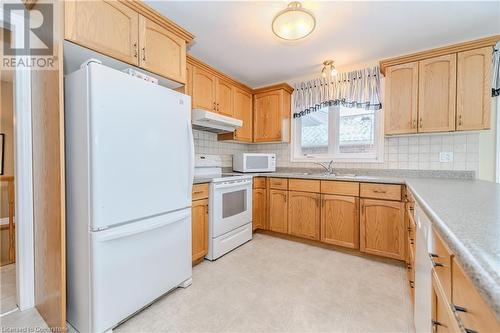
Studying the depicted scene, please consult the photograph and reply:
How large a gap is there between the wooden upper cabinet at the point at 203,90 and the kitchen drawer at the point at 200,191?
0.94m

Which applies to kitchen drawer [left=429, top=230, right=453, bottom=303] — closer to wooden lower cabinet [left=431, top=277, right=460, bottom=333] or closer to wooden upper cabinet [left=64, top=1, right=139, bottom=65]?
wooden lower cabinet [left=431, top=277, right=460, bottom=333]

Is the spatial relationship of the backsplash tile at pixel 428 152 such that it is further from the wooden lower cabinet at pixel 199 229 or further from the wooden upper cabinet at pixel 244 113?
the wooden lower cabinet at pixel 199 229

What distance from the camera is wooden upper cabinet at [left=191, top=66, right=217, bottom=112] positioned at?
8.39ft

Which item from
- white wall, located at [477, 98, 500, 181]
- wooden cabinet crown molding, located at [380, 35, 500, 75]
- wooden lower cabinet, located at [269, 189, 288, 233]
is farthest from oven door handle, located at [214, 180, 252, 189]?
white wall, located at [477, 98, 500, 181]

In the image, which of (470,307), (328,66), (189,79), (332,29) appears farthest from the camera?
(328,66)

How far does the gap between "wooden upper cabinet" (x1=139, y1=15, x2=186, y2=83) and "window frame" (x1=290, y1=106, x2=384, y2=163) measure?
2056 mm

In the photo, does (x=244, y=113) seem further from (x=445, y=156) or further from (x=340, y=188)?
(x=445, y=156)

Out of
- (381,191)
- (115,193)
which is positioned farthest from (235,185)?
(381,191)

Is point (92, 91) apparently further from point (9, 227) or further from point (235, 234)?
point (9, 227)

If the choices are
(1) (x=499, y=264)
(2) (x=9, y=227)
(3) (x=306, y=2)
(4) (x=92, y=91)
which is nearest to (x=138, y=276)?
(4) (x=92, y=91)

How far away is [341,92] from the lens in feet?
9.91

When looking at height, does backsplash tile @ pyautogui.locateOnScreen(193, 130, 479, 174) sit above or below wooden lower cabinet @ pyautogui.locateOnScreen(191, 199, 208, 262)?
above

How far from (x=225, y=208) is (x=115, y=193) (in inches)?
52.6

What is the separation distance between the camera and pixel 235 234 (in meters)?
2.65
